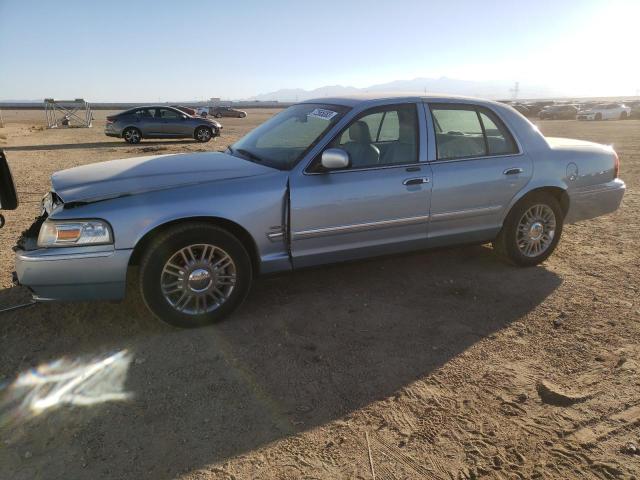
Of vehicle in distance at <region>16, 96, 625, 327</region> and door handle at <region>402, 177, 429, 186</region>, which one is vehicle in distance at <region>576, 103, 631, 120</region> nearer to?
vehicle in distance at <region>16, 96, 625, 327</region>

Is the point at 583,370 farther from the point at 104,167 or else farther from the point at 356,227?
the point at 104,167

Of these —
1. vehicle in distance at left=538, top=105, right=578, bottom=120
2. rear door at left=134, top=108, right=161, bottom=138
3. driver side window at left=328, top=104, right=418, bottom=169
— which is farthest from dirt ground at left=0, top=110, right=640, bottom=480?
vehicle in distance at left=538, top=105, right=578, bottom=120

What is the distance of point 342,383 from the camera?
2.81m

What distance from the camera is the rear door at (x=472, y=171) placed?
159 inches

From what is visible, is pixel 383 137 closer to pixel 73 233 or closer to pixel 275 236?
pixel 275 236

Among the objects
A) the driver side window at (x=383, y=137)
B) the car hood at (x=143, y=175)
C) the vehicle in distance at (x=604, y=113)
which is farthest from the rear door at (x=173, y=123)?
the vehicle in distance at (x=604, y=113)

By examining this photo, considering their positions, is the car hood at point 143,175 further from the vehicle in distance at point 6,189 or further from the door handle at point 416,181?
the door handle at point 416,181

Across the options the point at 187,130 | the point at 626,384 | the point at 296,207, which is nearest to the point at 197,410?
the point at 296,207

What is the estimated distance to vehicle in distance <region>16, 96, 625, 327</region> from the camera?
3.08 meters

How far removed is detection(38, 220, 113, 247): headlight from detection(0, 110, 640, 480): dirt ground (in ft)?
2.38

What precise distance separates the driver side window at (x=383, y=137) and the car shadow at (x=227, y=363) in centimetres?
86

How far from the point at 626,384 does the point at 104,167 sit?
400 cm

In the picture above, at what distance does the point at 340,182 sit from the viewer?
11.8 ft

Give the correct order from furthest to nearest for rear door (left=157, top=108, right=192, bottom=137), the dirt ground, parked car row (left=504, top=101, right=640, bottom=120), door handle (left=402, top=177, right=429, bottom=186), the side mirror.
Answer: parked car row (left=504, top=101, right=640, bottom=120) → rear door (left=157, top=108, right=192, bottom=137) → door handle (left=402, top=177, right=429, bottom=186) → the side mirror → the dirt ground
